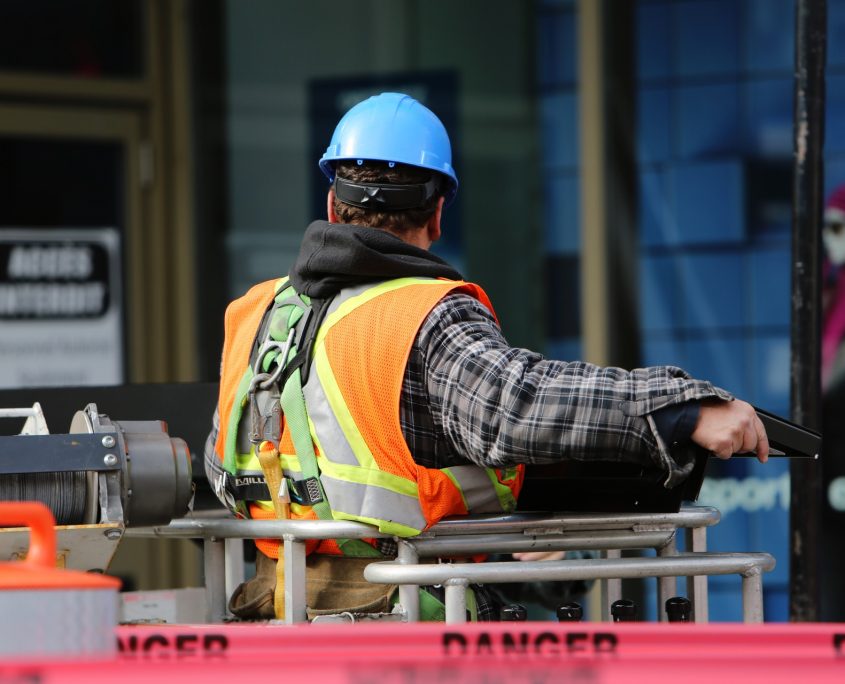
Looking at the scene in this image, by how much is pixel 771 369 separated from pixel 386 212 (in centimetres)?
407

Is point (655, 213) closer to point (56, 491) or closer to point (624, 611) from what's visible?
point (624, 611)

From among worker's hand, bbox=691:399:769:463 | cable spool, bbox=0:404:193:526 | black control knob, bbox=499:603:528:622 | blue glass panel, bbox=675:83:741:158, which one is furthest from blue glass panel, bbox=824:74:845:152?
cable spool, bbox=0:404:193:526

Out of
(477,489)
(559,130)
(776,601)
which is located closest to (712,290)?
(559,130)

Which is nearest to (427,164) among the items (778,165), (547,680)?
(547,680)

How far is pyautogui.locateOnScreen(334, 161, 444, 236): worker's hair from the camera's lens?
3.32m

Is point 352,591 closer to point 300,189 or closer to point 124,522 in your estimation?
point 124,522

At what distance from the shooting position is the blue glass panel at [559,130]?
7.23 meters

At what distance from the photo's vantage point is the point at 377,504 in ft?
9.83

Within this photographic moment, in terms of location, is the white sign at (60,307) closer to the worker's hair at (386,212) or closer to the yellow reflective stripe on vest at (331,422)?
the worker's hair at (386,212)

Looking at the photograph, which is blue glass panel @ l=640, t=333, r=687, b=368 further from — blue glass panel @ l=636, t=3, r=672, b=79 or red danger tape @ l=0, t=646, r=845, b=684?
red danger tape @ l=0, t=646, r=845, b=684

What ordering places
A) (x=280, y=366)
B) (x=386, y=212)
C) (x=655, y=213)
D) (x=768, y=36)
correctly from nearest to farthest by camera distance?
(x=280, y=366)
(x=386, y=212)
(x=768, y=36)
(x=655, y=213)

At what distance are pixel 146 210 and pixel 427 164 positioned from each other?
4777 millimetres

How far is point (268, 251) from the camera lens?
304 inches

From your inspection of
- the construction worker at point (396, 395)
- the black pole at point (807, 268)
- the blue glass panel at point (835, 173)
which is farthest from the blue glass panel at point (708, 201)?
the construction worker at point (396, 395)
